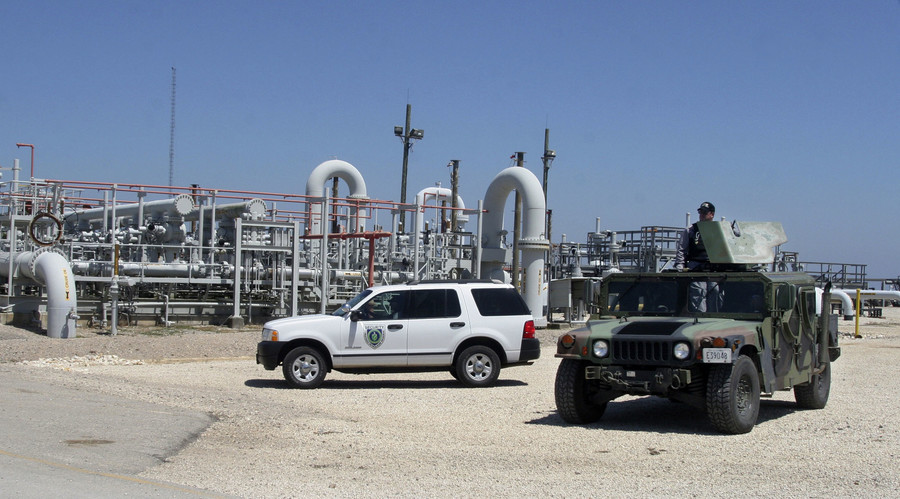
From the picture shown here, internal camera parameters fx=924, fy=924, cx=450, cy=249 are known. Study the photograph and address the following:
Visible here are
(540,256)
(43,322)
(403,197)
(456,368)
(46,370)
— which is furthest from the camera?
(403,197)

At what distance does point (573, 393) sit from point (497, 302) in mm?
4778

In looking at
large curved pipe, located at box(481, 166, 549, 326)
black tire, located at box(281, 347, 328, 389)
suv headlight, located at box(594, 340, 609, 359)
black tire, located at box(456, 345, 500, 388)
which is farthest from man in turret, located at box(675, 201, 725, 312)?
large curved pipe, located at box(481, 166, 549, 326)

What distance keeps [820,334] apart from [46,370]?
12.5 meters

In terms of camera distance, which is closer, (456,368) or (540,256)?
(456,368)

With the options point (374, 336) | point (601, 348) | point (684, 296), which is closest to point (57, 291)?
point (374, 336)

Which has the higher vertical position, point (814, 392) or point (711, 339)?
point (711, 339)

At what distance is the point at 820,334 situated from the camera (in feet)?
39.4

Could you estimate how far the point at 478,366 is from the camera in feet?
48.3

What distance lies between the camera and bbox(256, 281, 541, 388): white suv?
563 inches

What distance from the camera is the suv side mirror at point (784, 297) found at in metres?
10.5

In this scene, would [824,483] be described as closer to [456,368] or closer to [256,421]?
[256,421]

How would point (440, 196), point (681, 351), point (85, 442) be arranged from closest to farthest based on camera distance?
point (85, 442)
point (681, 351)
point (440, 196)

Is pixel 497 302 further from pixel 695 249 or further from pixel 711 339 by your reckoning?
pixel 711 339

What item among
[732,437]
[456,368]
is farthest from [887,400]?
[456,368]
